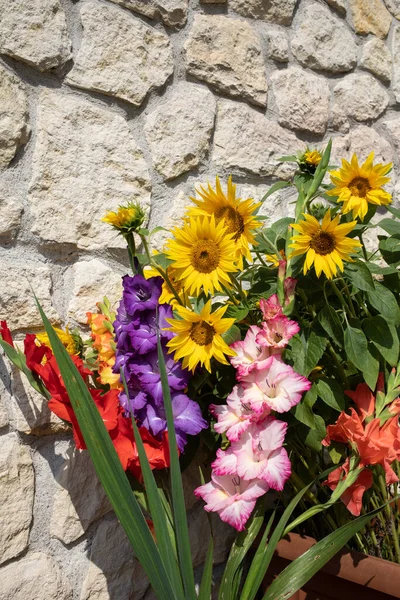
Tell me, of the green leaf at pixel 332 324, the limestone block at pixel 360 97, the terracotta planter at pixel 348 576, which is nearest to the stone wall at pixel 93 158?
the limestone block at pixel 360 97

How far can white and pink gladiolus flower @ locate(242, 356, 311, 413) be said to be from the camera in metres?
0.92

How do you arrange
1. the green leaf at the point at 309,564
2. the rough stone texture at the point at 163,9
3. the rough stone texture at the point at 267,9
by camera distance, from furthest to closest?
the rough stone texture at the point at 267,9, the rough stone texture at the point at 163,9, the green leaf at the point at 309,564

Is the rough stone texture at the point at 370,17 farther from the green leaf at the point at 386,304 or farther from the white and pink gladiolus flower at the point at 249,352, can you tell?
the white and pink gladiolus flower at the point at 249,352

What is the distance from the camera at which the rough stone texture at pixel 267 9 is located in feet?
5.14

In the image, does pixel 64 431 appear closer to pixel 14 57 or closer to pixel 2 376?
pixel 2 376

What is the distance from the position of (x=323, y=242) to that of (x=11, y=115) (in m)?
0.64

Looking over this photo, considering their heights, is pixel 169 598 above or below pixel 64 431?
above

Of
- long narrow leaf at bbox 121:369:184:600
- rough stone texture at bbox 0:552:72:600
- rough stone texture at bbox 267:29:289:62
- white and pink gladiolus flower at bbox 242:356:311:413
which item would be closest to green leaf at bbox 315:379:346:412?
white and pink gladiolus flower at bbox 242:356:311:413

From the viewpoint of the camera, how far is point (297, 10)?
170cm

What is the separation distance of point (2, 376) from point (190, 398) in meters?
0.34

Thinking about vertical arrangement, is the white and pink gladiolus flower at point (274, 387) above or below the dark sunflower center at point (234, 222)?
below

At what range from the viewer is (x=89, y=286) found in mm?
1255

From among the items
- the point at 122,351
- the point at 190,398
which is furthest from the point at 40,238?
the point at 190,398

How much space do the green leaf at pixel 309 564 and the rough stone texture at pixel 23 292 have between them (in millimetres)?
628
